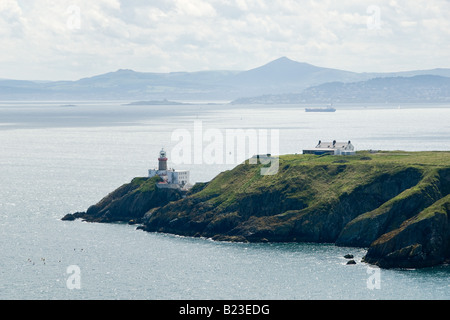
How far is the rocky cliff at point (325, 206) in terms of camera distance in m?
130

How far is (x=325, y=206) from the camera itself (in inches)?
5881

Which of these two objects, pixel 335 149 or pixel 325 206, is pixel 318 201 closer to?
pixel 325 206

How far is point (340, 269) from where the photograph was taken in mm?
123438

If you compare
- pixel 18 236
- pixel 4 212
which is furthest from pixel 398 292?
pixel 4 212

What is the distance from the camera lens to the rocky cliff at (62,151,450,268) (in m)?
130

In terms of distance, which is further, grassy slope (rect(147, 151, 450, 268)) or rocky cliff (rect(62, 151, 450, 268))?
grassy slope (rect(147, 151, 450, 268))

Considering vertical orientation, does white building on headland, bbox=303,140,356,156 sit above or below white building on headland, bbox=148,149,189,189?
above

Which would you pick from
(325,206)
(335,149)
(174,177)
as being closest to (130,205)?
(174,177)

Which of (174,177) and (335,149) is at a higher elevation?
(335,149)

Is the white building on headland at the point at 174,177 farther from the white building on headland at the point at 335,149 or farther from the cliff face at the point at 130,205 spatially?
the white building on headland at the point at 335,149

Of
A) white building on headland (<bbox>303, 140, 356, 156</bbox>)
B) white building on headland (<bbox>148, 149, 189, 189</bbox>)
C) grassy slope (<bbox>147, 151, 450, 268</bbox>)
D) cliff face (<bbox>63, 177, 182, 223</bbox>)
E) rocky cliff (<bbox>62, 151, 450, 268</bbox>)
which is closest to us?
rocky cliff (<bbox>62, 151, 450, 268</bbox>)

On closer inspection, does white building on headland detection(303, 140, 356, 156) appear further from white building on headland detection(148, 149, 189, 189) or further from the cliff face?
the cliff face

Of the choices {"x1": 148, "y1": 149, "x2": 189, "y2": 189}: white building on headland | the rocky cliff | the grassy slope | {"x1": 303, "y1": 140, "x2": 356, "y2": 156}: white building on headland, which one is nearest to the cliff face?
the rocky cliff

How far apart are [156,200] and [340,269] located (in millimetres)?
57858
